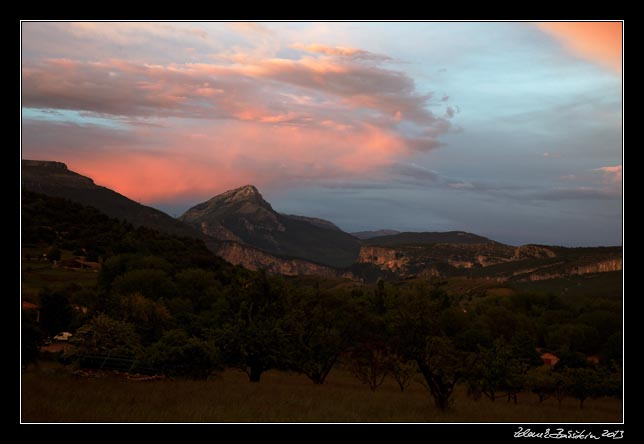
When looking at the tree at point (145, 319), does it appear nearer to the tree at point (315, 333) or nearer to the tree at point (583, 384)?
the tree at point (315, 333)

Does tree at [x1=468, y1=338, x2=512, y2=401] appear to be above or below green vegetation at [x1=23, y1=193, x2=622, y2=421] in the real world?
below

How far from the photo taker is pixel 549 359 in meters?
96.8

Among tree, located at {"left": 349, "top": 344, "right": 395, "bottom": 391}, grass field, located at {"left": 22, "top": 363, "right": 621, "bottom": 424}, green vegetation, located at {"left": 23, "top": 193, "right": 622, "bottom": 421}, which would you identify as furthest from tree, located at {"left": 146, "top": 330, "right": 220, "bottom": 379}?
tree, located at {"left": 349, "top": 344, "right": 395, "bottom": 391}

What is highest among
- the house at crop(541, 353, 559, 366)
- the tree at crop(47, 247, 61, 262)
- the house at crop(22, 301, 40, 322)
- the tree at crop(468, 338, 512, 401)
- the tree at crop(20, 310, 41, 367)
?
the tree at crop(47, 247, 61, 262)

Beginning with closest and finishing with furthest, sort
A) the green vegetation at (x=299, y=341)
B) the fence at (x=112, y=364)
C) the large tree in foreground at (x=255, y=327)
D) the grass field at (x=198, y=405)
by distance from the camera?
1. the grass field at (x=198, y=405)
2. the green vegetation at (x=299, y=341)
3. the fence at (x=112, y=364)
4. the large tree in foreground at (x=255, y=327)

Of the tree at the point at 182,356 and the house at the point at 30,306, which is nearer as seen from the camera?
the tree at the point at 182,356

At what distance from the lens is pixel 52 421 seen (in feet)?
59.9

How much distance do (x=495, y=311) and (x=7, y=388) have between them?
113278mm

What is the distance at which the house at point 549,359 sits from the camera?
93556mm

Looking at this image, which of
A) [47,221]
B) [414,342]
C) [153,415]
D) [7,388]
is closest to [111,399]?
[153,415]

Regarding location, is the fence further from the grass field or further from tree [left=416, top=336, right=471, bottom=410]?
tree [left=416, top=336, right=471, bottom=410]

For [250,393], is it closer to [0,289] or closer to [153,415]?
[153,415]

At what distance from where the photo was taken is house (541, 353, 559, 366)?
307 ft

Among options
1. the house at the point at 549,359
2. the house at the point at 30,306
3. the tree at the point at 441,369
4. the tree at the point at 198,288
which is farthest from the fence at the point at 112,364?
the house at the point at 549,359
